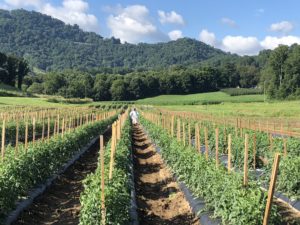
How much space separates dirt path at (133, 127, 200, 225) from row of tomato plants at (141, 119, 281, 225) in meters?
0.53

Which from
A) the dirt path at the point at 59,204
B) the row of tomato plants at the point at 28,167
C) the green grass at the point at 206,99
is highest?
the green grass at the point at 206,99

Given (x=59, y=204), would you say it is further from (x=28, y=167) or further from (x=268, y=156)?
(x=268, y=156)

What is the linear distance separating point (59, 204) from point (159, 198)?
309 centimetres

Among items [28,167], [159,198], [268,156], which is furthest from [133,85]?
[28,167]

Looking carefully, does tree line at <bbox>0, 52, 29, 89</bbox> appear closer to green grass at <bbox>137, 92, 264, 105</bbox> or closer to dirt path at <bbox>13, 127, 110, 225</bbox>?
green grass at <bbox>137, 92, 264, 105</bbox>

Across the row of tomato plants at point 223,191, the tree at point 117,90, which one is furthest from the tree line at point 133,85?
the row of tomato plants at point 223,191

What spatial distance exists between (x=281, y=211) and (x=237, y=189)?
250 centimetres

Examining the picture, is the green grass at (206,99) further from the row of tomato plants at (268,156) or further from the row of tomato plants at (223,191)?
the row of tomato plants at (223,191)

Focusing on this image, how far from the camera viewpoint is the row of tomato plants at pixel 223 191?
740 cm

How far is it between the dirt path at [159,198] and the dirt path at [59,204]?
1869mm

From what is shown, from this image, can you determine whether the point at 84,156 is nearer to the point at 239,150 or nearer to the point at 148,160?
the point at 148,160

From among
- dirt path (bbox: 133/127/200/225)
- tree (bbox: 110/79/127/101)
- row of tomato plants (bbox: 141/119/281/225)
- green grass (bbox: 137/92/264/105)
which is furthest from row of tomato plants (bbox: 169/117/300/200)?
tree (bbox: 110/79/127/101)

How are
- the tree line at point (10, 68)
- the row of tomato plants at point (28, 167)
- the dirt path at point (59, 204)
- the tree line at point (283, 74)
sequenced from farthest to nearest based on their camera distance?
the tree line at point (10, 68) < the tree line at point (283, 74) < the dirt path at point (59, 204) < the row of tomato plants at point (28, 167)

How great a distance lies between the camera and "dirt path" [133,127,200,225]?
10.9m
